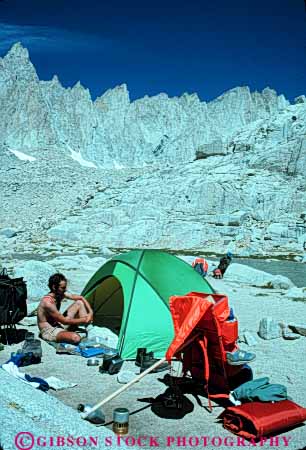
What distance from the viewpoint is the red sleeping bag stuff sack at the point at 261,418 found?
490 cm

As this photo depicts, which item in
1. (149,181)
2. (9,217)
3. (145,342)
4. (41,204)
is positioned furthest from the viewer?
(41,204)

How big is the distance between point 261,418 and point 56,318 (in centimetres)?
419

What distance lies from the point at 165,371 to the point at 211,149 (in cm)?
5691

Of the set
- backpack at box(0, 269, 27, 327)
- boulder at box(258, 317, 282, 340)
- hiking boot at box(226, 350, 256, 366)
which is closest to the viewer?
hiking boot at box(226, 350, 256, 366)

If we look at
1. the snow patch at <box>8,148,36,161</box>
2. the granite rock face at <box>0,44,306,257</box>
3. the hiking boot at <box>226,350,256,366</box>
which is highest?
the snow patch at <box>8,148,36,161</box>

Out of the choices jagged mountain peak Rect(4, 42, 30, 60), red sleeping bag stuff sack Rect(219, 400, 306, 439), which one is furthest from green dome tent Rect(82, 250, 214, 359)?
jagged mountain peak Rect(4, 42, 30, 60)

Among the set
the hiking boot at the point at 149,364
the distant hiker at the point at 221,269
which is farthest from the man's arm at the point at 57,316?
the distant hiker at the point at 221,269

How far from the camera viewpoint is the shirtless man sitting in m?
8.06

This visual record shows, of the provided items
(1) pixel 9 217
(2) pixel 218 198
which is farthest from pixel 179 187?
(1) pixel 9 217

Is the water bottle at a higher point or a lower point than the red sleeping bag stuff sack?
lower

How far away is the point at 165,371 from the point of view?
694 centimetres

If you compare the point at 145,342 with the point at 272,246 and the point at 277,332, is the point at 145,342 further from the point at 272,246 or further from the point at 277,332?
the point at 272,246

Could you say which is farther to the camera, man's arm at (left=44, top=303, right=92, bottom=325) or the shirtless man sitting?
man's arm at (left=44, top=303, right=92, bottom=325)

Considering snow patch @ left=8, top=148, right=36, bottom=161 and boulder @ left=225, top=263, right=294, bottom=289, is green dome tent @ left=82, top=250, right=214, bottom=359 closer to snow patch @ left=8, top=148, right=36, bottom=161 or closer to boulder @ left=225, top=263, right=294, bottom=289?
boulder @ left=225, top=263, right=294, bottom=289
